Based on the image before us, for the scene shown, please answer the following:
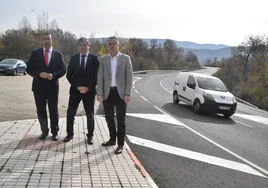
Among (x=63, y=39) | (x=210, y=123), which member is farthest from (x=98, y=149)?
(x=63, y=39)

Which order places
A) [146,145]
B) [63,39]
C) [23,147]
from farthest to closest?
[63,39]
[146,145]
[23,147]

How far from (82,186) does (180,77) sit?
12.6m

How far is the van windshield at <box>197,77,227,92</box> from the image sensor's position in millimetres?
13472

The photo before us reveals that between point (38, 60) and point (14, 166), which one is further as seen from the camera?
point (38, 60)

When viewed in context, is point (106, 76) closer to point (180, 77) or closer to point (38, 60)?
point (38, 60)

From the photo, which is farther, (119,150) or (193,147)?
(193,147)

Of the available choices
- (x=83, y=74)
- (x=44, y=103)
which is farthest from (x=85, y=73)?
(x=44, y=103)

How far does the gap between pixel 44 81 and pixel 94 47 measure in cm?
5608

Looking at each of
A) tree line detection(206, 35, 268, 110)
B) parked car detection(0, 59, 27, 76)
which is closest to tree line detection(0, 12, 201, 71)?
parked car detection(0, 59, 27, 76)

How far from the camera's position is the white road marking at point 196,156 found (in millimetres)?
5897

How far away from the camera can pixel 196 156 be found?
6398 mm

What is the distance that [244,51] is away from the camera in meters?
55.7

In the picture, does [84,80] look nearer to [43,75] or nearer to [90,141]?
[43,75]

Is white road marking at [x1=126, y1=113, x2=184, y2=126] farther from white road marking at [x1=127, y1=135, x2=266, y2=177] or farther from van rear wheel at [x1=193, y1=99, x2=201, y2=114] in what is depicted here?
white road marking at [x1=127, y1=135, x2=266, y2=177]
